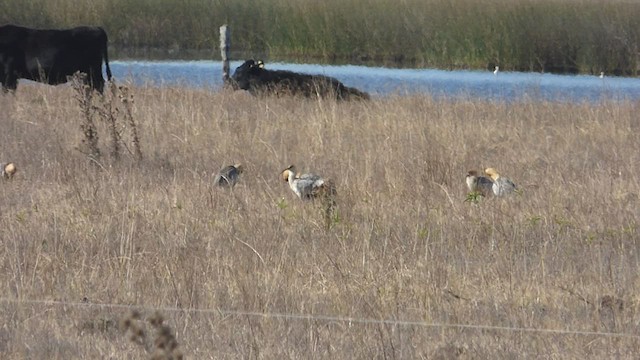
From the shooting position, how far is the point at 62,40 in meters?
14.4

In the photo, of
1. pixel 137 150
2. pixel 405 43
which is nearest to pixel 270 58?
pixel 405 43

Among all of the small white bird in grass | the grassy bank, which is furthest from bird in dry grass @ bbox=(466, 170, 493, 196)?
the grassy bank

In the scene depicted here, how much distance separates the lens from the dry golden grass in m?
4.76

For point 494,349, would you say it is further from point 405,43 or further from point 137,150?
point 405,43

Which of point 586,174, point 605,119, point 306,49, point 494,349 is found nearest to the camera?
point 494,349

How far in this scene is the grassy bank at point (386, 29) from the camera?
82.0ft

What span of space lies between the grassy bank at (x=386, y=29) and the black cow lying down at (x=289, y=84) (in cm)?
959

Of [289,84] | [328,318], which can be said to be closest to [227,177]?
[328,318]

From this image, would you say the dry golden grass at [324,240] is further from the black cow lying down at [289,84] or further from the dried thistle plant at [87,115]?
the black cow lying down at [289,84]

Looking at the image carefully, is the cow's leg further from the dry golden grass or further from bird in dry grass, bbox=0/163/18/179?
bird in dry grass, bbox=0/163/18/179

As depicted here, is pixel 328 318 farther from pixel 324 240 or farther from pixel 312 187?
pixel 312 187

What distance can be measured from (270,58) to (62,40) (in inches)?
482

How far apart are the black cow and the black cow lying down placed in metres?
1.95

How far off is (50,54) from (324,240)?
336 inches
